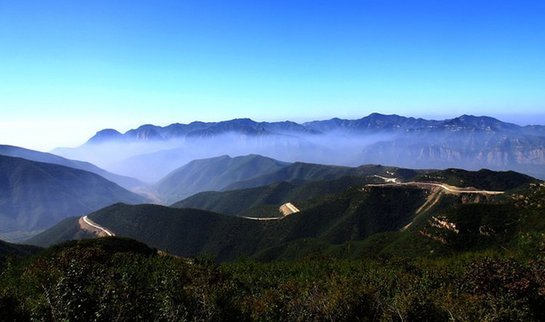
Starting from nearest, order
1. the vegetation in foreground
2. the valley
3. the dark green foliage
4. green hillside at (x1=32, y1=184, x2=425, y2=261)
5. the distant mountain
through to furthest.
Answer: the vegetation in foreground → the valley → the distant mountain → green hillside at (x1=32, y1=184, x2=425, y2=261) → the dark green foliage

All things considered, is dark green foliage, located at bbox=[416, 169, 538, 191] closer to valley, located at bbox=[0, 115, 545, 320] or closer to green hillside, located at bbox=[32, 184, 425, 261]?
valley, located at bbox=[0, 115, 545, 320]

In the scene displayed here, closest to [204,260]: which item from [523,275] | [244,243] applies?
[523,275]

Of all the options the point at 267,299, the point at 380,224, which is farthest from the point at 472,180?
the point at 267,299

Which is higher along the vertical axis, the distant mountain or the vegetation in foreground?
the vegetation in foreground

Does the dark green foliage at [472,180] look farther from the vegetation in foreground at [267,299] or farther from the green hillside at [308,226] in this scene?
the vegetation in foreground at [267,299]

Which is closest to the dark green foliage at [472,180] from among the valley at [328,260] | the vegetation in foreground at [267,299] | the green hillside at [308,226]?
the valley at [328,260]

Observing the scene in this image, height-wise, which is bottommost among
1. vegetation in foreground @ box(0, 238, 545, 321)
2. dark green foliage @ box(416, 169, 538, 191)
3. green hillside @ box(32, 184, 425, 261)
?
green hillside @ box(32, 184, 425, 261)

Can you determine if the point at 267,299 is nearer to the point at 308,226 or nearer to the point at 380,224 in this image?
the point at 380,224

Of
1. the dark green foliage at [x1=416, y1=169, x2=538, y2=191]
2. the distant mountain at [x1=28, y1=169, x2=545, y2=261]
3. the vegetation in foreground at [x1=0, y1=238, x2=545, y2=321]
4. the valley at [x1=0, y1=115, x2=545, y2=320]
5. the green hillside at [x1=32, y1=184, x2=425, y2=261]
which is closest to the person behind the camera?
the vegetation in foreground at [x1=0, y1=238, x2=545, y2=321]

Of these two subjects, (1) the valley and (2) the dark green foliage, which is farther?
(2) the dark green foliage

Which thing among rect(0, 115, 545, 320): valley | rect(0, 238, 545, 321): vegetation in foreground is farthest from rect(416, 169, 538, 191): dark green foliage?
rect(0, 238, 545, 321): vegetation in foreground

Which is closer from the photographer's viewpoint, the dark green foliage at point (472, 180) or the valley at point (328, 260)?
the valley at point (328, 260)

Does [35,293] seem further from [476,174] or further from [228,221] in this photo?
[476,174]
